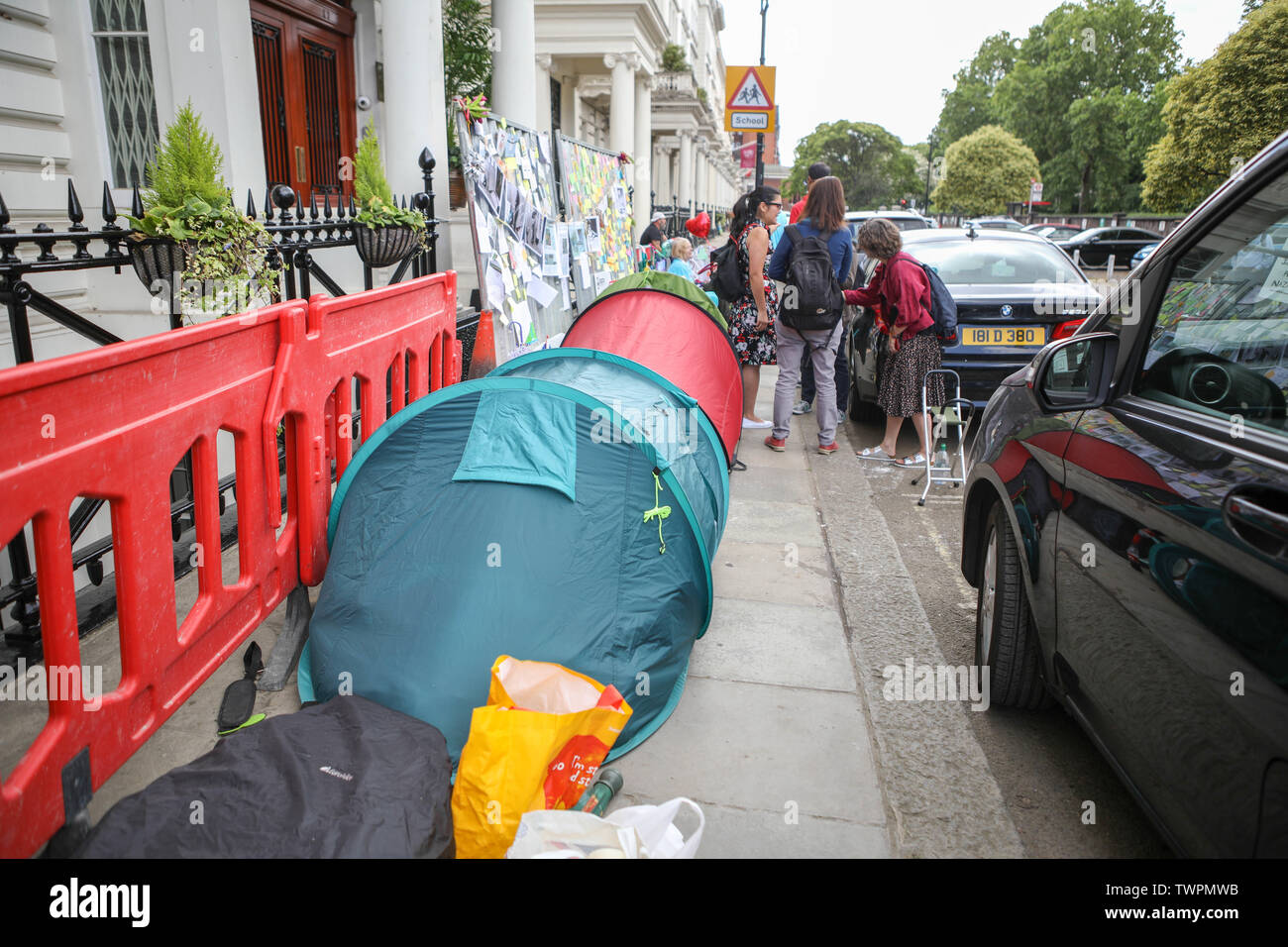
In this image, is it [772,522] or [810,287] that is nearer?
[772,522]

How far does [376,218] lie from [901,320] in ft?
12.5

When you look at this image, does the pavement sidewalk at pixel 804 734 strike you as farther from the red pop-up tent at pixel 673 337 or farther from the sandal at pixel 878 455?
the sandal at pixel 878 455

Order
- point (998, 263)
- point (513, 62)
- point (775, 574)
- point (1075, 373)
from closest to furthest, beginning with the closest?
1. point (1075, 373)
2. point (775, 574)
3. point (998, 263)
4. point (513, 62)

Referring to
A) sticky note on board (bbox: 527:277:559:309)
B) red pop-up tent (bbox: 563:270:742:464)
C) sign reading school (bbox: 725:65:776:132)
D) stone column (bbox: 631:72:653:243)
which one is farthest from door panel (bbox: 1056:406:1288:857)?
stone column (bbox: 631:72:653:243)

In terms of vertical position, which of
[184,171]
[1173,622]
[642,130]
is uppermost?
[642,130]

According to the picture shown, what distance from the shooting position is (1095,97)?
59.7 meters

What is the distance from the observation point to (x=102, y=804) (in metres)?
2.83

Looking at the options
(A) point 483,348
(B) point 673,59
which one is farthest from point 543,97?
(A) point 483,348

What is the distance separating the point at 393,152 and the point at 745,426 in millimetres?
3924

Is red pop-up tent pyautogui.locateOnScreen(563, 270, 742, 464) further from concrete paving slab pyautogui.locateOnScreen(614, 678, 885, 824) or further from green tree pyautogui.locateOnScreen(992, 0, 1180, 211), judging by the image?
green tree pyautogui.locateOnScreen(992, 0, 1180, 211)

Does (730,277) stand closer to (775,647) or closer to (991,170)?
(775,647)

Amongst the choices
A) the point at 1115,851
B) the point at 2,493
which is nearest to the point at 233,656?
the point at 2,493
